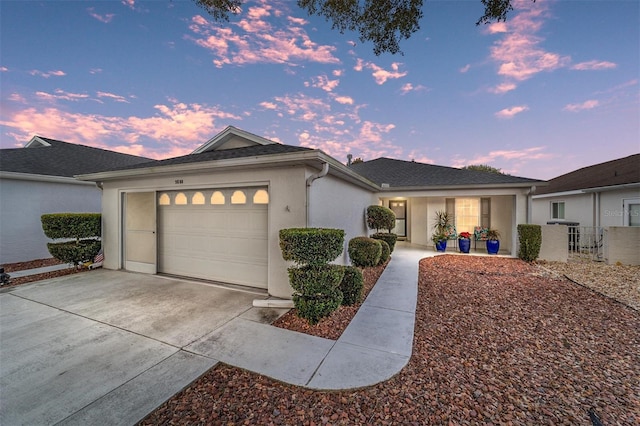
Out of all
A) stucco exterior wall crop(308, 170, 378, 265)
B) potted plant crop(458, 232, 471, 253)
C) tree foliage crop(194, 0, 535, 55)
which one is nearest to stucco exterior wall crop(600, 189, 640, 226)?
potted plant crop(458, 232, 471, 253)

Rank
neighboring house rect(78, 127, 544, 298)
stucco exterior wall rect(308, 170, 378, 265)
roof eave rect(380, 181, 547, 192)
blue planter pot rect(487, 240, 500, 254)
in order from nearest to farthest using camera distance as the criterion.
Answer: neighboring house rect(78, 127, 544, 298) < stucco exterior wall rect(308, 170, 378, 265) < roof eave rect(380, 181, 547, 192) < blue planter pot rect(487, 240, 500, 254)

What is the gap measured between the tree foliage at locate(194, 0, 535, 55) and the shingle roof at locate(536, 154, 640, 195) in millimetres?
11635

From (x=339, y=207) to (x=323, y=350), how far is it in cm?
406

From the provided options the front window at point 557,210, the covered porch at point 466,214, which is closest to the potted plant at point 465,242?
the covered porch at point 466,214

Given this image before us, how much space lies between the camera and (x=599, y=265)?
7773 mm

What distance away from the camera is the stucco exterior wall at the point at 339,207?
5.11m

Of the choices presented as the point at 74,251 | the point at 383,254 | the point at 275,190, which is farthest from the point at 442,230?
the point at 74,251

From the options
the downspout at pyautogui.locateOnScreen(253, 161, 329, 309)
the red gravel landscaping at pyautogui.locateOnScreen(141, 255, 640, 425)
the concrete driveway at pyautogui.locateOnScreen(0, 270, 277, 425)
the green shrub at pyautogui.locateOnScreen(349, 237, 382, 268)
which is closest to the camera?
the red gravel landscaping at pyautogui.locateOnScreen(141, 255, 640, 425)

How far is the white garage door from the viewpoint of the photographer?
531 centimetres

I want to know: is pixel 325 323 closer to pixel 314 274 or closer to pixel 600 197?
pixel 314 274

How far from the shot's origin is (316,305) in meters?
3.72

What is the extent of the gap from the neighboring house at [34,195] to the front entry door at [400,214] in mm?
14039

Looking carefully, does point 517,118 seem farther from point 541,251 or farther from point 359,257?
point 359,257

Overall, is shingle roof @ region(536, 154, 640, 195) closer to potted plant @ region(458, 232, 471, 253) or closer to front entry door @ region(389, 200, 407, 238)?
potted plant @ region(458, 232, 471, 253)
